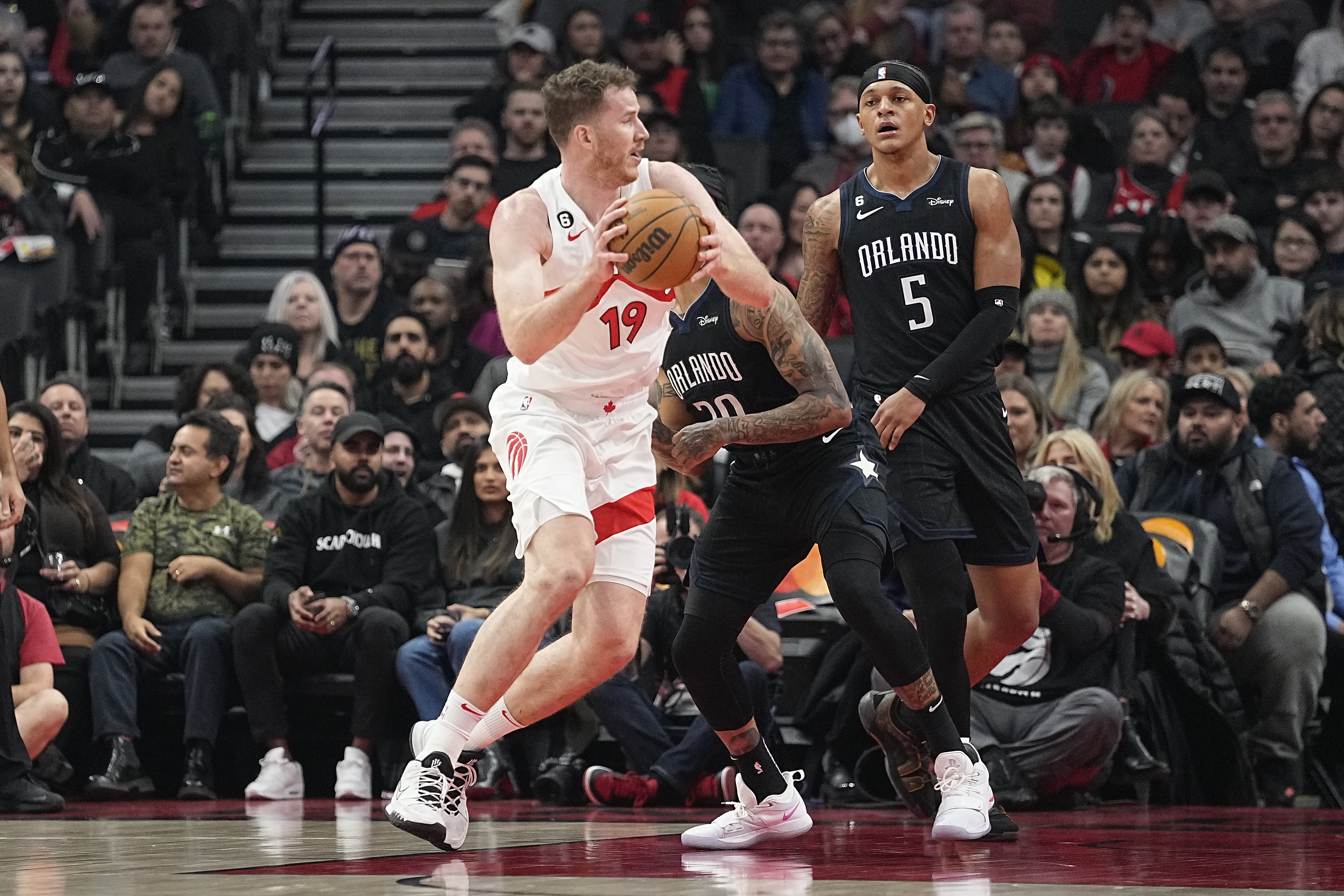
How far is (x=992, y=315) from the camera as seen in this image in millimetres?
5312

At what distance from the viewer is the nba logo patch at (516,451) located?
4750mm

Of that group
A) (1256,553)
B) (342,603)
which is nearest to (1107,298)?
(1256,553)

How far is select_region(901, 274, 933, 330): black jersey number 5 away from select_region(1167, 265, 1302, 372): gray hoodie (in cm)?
504

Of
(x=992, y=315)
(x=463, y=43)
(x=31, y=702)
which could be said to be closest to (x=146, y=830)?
(x=31, y=702)

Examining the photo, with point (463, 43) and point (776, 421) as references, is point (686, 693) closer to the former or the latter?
point (776, 421)

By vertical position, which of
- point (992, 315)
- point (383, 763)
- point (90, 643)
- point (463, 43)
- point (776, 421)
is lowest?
point (383, 763)

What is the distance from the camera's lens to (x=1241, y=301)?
1011 cm

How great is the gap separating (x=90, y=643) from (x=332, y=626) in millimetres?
1245

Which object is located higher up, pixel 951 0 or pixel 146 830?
pixel 951 0

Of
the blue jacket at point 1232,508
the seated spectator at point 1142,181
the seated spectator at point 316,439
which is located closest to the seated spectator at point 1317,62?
the seated spectator at point 1142,181

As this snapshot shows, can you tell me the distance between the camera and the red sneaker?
731 centimetres

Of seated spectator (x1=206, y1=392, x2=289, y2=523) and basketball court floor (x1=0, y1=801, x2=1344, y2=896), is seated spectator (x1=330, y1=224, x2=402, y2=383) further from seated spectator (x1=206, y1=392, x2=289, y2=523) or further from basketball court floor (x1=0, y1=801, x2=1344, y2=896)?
basketball court floor (x1=0, y1=801, x2=1344, y2=896)

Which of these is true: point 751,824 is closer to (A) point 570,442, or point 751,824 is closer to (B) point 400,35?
(A) point 570,442

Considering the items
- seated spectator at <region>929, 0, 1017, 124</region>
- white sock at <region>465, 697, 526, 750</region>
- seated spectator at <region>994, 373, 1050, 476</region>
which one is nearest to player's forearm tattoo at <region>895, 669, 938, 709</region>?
white sock at <region>465, 697, 526, 750</region>
